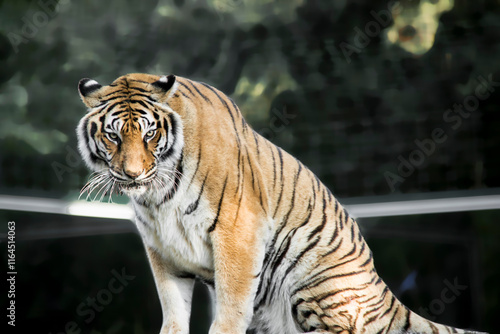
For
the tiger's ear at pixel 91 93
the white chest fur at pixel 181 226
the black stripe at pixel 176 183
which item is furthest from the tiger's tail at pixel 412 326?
the tiger's ear at pixel 91 93

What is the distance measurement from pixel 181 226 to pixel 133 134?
0.42 metres

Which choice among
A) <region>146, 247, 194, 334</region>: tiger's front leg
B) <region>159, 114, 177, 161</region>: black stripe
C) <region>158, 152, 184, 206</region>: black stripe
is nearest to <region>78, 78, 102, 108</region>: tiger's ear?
<region>159, 114, 177, 161</region>: black stripe

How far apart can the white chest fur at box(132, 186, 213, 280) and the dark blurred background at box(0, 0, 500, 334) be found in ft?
4.97

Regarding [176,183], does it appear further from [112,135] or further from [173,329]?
[173,329]

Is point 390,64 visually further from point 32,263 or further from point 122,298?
point 32,263

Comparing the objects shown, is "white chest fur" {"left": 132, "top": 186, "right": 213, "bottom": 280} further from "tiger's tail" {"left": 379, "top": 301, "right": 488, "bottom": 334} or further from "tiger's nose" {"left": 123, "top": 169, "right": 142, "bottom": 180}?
"tiger's tail" {"left": 379, "top": 301, "right": 488, "bottom": 334}

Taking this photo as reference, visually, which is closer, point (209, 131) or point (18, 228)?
point (209, 131)

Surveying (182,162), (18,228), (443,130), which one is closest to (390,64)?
(443,130)

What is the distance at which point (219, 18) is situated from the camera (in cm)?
397

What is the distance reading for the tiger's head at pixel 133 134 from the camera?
2.17 meters

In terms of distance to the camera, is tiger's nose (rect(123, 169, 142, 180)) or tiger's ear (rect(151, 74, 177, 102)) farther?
tiger's ear (rect(151, 74, 177, 102))

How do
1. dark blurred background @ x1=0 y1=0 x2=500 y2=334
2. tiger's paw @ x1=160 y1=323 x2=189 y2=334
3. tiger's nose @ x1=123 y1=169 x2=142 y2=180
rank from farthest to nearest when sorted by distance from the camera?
dark blurred background @ x1=0 y1=0 x2=500 y2=334 < tiger's paw @ x1=160 y1=323 x2=189 y2=334 < tiger's nose @ x1=123 y1=169 x2=142 y2=180

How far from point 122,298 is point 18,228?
2.92 ft

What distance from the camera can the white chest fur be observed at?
7.33ft
